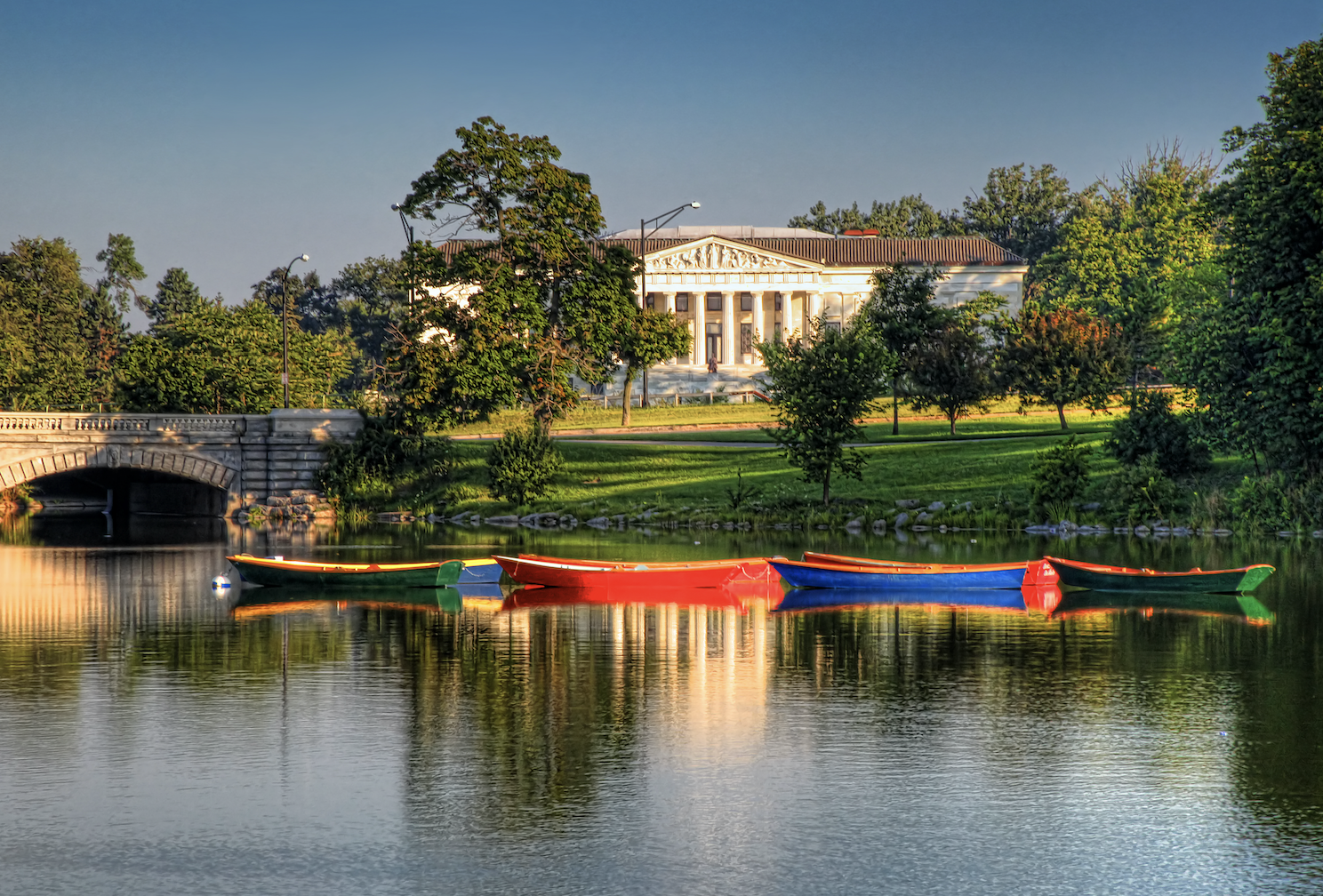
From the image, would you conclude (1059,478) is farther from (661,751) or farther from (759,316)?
(759,316)

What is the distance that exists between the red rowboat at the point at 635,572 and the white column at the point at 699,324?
105211mm

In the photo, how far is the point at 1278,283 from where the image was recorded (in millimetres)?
50344

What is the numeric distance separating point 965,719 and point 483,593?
59.8ft

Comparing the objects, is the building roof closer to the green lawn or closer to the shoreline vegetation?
the shoreline vegetation

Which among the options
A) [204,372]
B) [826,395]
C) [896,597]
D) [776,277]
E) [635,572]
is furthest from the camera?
[776,277]

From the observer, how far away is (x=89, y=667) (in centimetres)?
2381

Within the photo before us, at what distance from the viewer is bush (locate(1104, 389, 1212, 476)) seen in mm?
58094

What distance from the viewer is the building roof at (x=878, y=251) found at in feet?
469

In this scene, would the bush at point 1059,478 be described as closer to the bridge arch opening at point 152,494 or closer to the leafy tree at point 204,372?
the bridge arch opening at point 152,494

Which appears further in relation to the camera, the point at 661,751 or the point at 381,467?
the point at 381,467

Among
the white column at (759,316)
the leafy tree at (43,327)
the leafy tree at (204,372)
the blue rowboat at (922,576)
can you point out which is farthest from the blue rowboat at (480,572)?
the white column at (759,316)

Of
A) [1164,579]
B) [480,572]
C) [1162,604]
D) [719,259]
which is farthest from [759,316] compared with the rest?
[1162,604]

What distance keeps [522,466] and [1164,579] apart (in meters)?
37.7

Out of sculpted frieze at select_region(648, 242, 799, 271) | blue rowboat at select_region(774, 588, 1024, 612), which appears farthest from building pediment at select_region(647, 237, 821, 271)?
blue rowboat at select_region(774, 588, 1024, 612)
